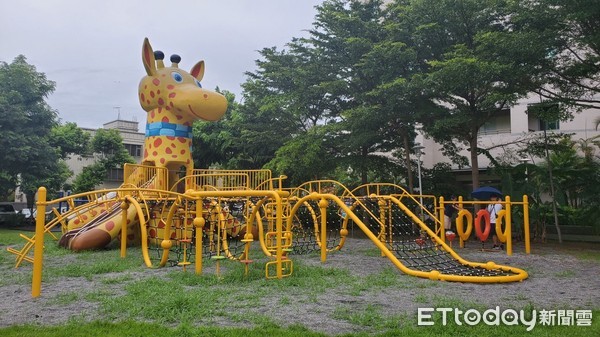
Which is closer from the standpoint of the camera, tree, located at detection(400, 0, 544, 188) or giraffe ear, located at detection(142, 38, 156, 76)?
tree, located at detection(400, 0, 544, 188)

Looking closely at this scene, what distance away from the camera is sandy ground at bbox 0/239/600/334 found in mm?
5656

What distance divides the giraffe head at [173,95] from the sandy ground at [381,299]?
268 inches

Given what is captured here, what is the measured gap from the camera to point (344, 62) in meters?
18.1

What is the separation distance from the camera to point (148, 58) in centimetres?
1477

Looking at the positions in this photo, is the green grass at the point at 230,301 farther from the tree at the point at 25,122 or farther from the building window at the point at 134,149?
the building window at the point at 134,149

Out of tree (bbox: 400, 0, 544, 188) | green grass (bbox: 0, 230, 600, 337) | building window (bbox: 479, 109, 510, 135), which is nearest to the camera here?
green grass (bbox: 0, 230, 600, 337)

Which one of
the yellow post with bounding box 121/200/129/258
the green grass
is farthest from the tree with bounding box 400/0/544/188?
the yellow post with bounding box 121/200/129/258

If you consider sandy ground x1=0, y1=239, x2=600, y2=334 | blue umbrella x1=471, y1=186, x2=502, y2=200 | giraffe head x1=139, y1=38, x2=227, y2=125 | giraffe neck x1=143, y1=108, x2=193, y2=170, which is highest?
giraffe head x1=139, y1=38, x2=227, y2=125

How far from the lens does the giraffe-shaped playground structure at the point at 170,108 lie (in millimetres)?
14766

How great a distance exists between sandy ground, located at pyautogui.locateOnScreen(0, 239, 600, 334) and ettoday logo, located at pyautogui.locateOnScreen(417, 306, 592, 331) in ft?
0.72

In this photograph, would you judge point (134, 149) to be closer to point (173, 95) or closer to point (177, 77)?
point (177, 77)

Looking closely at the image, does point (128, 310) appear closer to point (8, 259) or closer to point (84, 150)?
point (8, 259)

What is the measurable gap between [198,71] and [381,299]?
12.5 meters

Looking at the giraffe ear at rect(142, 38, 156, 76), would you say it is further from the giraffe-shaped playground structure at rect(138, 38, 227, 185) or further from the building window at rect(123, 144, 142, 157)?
the building window at rect(123, 144, 142, 157)
